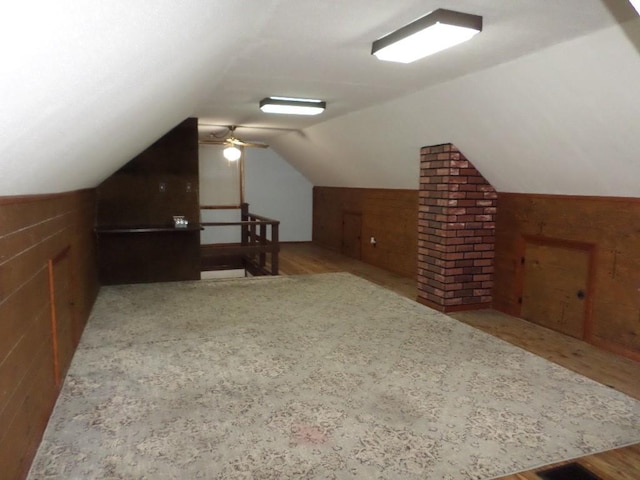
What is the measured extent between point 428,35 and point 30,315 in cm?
238

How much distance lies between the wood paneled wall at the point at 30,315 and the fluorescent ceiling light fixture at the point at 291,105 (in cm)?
219

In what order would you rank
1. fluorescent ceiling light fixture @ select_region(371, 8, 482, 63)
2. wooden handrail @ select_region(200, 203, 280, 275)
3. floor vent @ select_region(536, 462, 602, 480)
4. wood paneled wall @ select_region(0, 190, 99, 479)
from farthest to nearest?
wooden handrail @ select_region(200, 203, 280, 275) < fluorescent ceiling light fixture @ select_region(371, 8, 482, 63) < floor vent @ select_region(536, 462, 602, 480) < wood paneled wall @ select_region(0, 190, 99, 479)

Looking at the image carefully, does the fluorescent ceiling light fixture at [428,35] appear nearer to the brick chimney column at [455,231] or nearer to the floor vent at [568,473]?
the brick chimney column at [455,231]

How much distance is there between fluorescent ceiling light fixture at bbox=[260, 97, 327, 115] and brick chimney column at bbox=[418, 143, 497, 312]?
1254mm

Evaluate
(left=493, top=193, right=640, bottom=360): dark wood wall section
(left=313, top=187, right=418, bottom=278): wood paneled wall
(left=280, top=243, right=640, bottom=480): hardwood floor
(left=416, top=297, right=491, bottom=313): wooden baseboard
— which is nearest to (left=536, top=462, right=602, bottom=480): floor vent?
(left=280, top=243, right=640, bottom=480): hardwood floor

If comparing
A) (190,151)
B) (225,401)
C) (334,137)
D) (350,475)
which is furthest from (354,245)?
(350,475)

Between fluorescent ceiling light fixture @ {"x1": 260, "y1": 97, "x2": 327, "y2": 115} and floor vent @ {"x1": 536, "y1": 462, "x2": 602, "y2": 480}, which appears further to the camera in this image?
fluorescent ceiling light fixture @ {"x1": 260, "y1": 97, "x2": 327, "y2": 115}

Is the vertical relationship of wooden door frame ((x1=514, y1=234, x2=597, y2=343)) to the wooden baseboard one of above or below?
above

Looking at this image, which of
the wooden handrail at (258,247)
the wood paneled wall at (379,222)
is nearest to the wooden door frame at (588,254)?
the wood paneled wall at (379,222)

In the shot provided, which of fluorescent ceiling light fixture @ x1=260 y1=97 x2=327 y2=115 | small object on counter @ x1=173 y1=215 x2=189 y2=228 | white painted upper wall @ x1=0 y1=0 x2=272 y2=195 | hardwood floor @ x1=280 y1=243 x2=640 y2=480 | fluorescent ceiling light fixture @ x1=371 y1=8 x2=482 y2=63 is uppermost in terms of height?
fluorescent ceiling light fixture @ x1=260 y1=97 x2=327 y2=115

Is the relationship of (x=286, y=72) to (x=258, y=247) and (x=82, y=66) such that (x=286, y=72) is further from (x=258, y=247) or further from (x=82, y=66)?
(x=258, y=247)

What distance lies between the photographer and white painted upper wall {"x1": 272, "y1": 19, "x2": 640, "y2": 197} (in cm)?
264

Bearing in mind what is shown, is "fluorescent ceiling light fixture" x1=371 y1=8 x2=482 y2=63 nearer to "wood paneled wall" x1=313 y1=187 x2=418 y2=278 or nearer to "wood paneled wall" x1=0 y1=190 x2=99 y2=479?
"wood paneled wall" x1=0 y1=190 x2=99 y2=479

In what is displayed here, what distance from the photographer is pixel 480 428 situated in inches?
90.7
